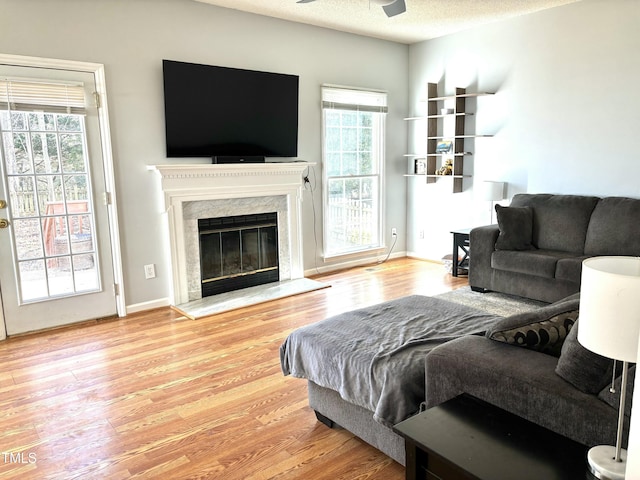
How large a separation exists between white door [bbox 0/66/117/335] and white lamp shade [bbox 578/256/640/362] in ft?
12.5

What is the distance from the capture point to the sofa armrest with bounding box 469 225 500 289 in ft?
15.2

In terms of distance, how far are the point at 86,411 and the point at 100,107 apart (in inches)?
96.6

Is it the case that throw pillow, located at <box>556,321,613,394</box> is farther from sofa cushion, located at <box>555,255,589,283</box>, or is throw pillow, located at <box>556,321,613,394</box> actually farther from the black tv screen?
the black tv screen

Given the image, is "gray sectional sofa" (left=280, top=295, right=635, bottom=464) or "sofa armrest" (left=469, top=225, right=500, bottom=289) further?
"sofa armrest" (left=469, top=225, right=500, bottom=289)

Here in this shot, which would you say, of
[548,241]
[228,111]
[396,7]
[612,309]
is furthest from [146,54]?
[612,309]

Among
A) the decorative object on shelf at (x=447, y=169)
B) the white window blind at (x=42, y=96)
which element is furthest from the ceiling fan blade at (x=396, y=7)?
the decorative object on shelf at (x=447, y=169)

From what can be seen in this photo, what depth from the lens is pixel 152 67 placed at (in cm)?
421

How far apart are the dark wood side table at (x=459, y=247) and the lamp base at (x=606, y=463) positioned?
4045 millimetres

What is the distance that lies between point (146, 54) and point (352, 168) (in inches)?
105

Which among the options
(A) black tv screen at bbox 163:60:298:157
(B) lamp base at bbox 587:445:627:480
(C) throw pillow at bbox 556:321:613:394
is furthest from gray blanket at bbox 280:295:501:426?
(A) black tv screen at bbox 163:60:298:157

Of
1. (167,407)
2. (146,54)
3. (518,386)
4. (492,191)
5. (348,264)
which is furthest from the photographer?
(348,264)

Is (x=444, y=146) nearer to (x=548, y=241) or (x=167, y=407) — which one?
(x=548, y=241)

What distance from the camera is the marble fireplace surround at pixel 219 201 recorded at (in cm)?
441

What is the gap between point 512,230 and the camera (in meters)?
4.54
